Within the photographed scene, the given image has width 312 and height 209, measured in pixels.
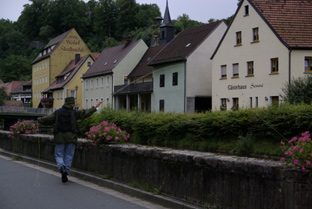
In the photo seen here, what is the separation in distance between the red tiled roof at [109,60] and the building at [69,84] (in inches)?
239

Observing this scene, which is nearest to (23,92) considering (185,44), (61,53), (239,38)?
(61,53)

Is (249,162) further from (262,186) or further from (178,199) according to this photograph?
(178,199)

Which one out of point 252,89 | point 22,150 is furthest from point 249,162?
point 252,89

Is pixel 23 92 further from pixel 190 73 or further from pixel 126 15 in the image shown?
pixel 190 73

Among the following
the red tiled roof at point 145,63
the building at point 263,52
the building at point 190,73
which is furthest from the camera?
the red tiled roof at point 145,63

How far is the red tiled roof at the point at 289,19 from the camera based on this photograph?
3284cm

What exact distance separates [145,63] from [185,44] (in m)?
11.9

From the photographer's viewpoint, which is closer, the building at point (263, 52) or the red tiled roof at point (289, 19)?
the building at point (263, 52)

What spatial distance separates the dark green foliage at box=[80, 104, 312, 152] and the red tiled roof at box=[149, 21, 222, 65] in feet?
50.1

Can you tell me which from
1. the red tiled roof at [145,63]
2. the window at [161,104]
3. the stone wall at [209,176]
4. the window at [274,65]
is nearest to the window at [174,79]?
the window at [161,104]

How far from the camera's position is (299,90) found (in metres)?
29.2

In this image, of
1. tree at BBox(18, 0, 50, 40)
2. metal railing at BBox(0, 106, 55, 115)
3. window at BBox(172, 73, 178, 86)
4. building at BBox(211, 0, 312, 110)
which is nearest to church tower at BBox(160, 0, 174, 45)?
window at BBox(172, 73, 178, 86)

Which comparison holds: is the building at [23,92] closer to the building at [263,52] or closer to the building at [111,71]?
the building at [111,71]

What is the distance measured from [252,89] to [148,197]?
92.0 feet
